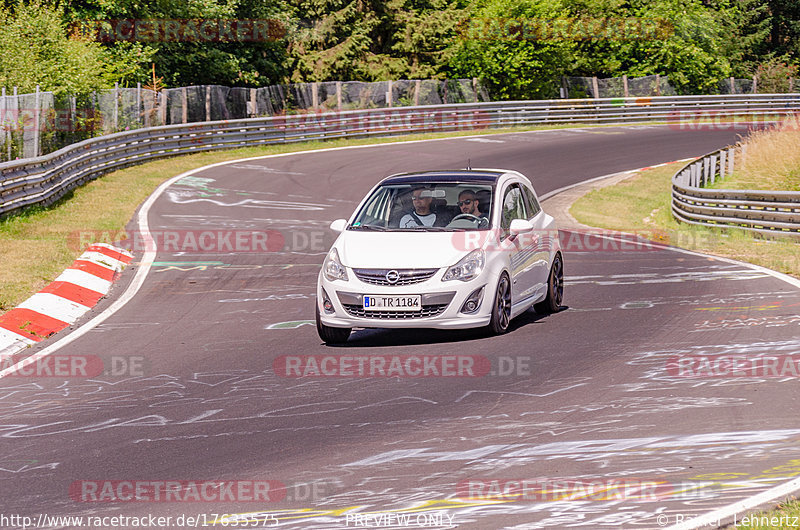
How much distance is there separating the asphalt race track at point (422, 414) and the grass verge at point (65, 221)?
1.29 m

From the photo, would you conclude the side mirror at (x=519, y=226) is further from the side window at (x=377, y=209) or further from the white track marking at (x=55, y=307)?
the white track marking at (x=55, y=307)

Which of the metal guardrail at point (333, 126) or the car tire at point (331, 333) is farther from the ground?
the metal guardrail at point (333, 126)

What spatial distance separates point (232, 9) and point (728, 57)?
37.7m

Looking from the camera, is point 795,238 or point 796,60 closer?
point 795,238

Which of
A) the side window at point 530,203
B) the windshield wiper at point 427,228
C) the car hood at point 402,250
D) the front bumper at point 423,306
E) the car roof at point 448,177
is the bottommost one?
the front bumper at point 423,306

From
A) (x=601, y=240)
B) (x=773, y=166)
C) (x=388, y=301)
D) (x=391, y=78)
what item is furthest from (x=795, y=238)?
(x=391, y=78)

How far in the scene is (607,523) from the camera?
5.57 meters

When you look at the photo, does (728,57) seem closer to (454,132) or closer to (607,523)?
(454,132)

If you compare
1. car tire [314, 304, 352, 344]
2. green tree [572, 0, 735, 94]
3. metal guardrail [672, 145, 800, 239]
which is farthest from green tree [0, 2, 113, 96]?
green tree [572, 0, 735, 94]

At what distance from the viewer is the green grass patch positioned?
690 inches

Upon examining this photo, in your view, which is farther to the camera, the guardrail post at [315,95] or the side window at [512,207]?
the guardrail post at [315,95]

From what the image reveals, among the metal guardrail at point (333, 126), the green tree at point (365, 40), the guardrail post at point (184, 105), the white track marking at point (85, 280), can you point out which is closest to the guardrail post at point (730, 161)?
the metal guardrail at point (333, 126)

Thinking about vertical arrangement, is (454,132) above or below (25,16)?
below

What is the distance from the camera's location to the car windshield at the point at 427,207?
11422 millimetres
